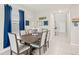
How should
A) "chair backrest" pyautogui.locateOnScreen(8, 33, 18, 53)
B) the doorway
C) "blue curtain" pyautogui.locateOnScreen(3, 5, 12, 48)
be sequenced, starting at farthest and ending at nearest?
the doorway → "blue curtain" pyautogui.locateOnScreen(3, 5, 12, 48) → "chair backrest" pyautogui.locateOnScreen(8, 33, 18, 53)

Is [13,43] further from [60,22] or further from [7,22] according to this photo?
[60,22]

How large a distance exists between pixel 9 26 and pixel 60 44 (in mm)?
1706

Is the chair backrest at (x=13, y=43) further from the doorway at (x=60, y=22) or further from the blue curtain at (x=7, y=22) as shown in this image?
the doorway at (x=60, y=22)

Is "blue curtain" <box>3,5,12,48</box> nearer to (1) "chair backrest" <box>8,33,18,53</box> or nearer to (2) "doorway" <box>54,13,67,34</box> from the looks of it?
(1) "chair backrest" <box>8,33,18,53</box>

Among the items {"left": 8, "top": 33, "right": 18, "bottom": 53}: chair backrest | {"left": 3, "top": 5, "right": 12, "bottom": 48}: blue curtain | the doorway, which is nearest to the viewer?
{"left": 8, "top": 33, "right": 18, "bottom": 53}: chair backrest

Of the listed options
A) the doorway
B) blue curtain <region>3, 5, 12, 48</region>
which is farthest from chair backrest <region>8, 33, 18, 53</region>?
the doorway

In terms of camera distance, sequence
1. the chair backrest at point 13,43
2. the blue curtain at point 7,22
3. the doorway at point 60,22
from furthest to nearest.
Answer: the doorway at point 60,22 < the blue curtain at point 7,22 < the chair backrest at point 13,43

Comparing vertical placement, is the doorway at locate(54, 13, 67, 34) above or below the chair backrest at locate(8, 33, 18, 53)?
above

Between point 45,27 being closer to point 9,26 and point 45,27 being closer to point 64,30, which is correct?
point 64,30

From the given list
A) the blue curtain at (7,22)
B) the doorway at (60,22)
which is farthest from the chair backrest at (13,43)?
the doorway at (60,22)

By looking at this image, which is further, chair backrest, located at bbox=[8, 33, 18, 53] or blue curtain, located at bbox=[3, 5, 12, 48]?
blue curtain, located at bbox=[3, 5, 12, 48]

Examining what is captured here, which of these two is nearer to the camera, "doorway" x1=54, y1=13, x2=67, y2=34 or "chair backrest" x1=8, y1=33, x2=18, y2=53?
"chair backrest" x1=8, y1=33, x2=18, y2=53

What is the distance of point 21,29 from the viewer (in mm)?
2699

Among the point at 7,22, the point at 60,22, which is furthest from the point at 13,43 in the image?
the point at 60,22
